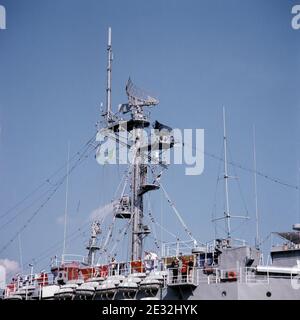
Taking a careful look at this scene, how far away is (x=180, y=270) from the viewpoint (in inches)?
1308

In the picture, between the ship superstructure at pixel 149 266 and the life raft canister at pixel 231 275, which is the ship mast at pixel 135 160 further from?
the life raft canister at pixel 231 275

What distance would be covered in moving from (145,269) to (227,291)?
7.17 m

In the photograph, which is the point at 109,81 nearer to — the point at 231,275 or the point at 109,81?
the point at 109,81

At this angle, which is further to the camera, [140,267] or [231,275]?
[140,267]

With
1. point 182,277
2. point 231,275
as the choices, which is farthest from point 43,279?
point 231,275

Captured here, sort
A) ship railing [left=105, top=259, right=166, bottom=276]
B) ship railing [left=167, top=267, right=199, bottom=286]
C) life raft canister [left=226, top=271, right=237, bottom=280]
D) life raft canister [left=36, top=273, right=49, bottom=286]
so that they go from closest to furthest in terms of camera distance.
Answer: life raft canister [left=226, top=271, right=237, bottom=280] < ship railing [left=167, top=267, right=199, bottom=286] < ship railing [left=105, top=259, right=166, bottom=276] < life raft canister [left=36, top=273, right=49, bottom=286]

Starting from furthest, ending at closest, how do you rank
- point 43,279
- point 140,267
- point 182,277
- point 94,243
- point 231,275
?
point 94,243 < point 43,279 < point 140,267 < point 182,277 < point 231,275

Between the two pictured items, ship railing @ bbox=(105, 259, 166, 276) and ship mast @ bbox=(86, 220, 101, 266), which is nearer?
ship railing @ bbox=(105, 259, 166, 276)

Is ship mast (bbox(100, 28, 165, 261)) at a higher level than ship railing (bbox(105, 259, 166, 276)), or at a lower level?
higher

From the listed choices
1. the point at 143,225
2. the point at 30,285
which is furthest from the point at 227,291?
the point at 30,285

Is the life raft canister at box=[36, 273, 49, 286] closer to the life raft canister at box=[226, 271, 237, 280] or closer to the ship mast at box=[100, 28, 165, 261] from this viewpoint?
the ship mast at box=[100, 28, 165, 261]

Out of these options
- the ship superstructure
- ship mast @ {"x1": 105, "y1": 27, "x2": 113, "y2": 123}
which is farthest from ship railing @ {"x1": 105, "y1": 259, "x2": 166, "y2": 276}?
ship mast @ {"x1": 105, "y1": 27, "x2": 113, "y2": 123}

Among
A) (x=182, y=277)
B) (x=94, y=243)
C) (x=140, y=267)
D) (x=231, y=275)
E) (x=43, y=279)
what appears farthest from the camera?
(x=94, y=243)
